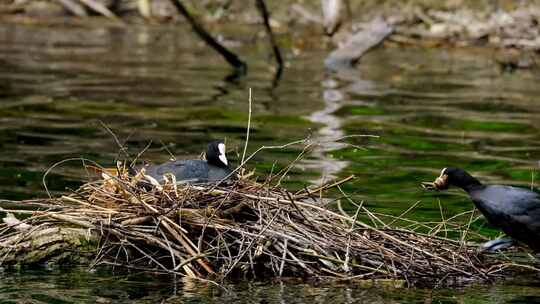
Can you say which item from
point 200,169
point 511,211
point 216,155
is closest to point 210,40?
point 216,155

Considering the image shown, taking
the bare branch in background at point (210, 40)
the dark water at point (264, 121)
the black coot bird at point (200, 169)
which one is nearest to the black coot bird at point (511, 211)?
the dark water at point (264, 121)

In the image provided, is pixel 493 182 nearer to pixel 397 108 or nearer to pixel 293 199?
pixel 293 199

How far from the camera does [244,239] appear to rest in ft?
30.9

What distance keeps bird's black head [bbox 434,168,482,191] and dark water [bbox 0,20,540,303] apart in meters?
0.86

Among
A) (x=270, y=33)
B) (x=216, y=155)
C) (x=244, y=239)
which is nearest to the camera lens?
(x=244, y=239)

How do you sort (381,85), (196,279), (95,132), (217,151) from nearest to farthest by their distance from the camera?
(196,279) < (217,151) < (95,132) < (381,85)

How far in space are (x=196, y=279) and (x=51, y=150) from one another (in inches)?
290

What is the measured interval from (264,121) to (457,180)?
33.0ft

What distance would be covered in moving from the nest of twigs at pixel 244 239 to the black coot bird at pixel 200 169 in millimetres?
549

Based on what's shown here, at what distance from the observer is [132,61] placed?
96.4ft

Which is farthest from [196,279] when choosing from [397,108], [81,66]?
[81,66]

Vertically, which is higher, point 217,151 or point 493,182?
point 217,151

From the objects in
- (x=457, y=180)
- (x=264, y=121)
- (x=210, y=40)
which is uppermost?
(x=457, y=180)

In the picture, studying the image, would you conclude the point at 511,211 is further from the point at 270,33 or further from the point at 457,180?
the point at 270,33
